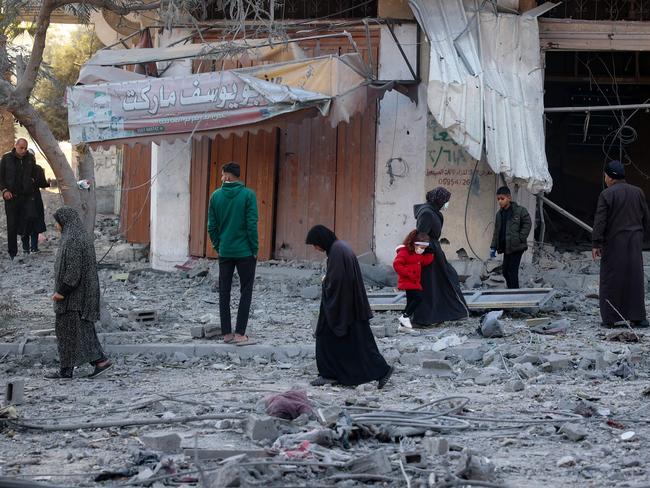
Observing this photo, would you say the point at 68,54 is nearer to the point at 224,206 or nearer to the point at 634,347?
the point at 224,206

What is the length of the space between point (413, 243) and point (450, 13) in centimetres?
393

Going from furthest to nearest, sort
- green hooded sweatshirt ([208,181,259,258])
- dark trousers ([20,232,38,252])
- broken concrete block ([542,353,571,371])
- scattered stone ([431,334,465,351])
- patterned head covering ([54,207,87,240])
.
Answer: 1. dark trousers ([20,232,38,252])
2. green hooded sweatshirt ([208,181,259,258])
3. scattered stone ([431,334,465,351])
4. broken concrete block ([542,353,571,371])
5. patterned head covering ([54,207,87,240])

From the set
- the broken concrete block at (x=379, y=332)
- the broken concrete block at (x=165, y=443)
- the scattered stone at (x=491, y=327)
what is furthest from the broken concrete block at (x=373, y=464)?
the broken concrete block at (x=379, y=332)

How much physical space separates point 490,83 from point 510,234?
6.53 feet

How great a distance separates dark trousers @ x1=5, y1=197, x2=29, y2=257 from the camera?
15.9 metres

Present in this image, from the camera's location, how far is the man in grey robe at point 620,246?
10.6 metres

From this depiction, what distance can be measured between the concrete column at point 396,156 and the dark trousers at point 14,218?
17.1ft

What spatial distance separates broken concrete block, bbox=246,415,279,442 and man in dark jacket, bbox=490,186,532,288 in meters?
6.28

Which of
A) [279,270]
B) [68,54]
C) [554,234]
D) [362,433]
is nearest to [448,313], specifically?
[279,270]

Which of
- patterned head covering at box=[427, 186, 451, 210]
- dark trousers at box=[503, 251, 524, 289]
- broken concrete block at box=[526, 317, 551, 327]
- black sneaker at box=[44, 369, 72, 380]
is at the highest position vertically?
patterned head covering at box=[427, 186, 451, 210]

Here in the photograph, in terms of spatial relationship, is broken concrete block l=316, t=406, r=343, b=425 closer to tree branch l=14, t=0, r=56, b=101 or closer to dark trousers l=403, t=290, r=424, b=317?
dark trousers l=403, t=290, r=424, b=317

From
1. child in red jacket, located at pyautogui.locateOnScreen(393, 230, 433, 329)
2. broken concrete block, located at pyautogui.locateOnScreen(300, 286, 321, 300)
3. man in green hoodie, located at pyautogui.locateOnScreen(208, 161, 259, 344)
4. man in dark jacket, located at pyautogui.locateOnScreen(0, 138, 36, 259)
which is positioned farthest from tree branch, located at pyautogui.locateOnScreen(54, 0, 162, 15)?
man in dark jacket, located at pyautogui.locateOnScreen(0, 138, 36, 259)

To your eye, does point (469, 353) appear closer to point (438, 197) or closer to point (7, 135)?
point (438, 197)

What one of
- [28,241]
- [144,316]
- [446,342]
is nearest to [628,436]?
[446,342]
